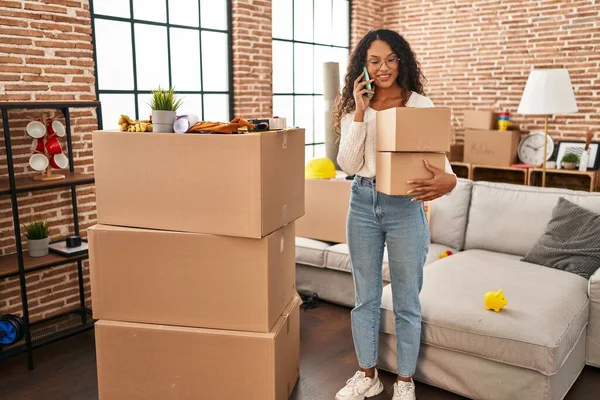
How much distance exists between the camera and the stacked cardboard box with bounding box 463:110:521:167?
5418 mm

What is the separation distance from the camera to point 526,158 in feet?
18.1

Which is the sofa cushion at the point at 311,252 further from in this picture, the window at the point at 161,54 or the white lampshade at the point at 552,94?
the white lampshade at the point at 552,94

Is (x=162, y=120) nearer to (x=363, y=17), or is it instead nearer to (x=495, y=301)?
(x=495, y=301)

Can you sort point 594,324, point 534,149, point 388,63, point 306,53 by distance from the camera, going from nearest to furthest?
point 388,63 → point 594,324 → point 534,149 → point 306,53

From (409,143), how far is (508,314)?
0.96 m

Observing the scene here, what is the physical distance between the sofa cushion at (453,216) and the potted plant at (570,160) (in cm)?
201

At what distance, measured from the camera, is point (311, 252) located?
11.9 feet

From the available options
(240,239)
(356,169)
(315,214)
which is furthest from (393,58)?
(315,214)

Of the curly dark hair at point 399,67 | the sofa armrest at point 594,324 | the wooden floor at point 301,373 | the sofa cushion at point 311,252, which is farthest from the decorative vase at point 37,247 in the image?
the sofa armrest at point 594,324

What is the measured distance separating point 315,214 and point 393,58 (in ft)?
5.95

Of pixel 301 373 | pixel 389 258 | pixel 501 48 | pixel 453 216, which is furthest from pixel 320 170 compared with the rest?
pixel 501 48

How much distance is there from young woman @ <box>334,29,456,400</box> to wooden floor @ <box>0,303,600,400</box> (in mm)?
380

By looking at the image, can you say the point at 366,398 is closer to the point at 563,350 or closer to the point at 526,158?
the point at 563,350

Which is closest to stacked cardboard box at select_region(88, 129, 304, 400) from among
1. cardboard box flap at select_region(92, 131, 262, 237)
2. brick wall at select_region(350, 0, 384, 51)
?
cardboard box flap at select_region(92, 131, 262, 237)
